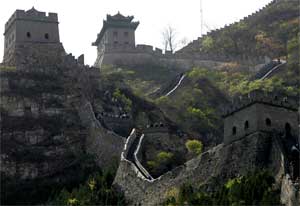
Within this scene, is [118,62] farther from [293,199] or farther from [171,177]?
[293,199]

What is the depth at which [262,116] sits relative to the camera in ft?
167

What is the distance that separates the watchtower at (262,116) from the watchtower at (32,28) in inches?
1218

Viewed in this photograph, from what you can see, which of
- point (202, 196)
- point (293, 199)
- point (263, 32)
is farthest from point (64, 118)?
point (263, 32)

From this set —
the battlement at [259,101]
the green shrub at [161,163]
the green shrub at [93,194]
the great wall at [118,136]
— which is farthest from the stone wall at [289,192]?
the green shrub at [161,163]

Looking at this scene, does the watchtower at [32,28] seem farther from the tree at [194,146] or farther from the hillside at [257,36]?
the hillside at [257,36]

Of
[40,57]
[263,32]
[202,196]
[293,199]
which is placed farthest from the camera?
[263,32]

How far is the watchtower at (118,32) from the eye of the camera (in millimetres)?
100213

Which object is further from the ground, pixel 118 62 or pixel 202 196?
pixel 118 62

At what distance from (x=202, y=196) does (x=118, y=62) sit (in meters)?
51.0

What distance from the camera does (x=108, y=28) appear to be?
331 ft

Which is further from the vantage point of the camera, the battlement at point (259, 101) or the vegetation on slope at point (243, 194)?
the battlement at point (259, 101)

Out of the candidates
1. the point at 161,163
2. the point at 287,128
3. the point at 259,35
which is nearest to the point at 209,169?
the point at 287,128

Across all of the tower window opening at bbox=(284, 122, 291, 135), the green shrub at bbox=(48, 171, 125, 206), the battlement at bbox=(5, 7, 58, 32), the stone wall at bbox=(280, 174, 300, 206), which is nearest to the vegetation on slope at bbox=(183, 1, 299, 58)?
the battlement at bbox=(5, 7, 58, 32)

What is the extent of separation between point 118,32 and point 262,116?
5157cm
